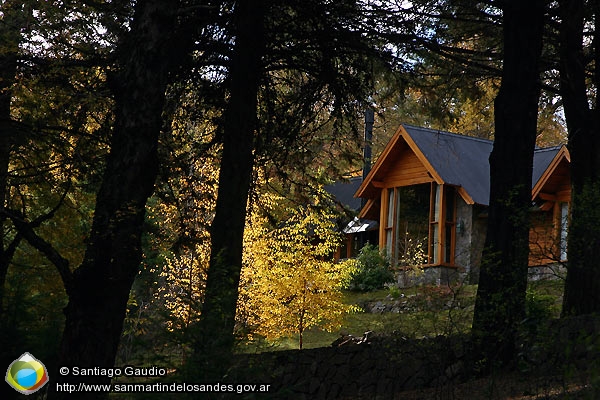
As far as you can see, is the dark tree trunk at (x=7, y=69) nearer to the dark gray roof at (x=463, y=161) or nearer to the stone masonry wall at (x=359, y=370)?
the stone masonry wall at (x=359, y=370)

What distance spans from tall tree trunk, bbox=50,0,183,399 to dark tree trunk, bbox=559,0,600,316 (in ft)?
21.7

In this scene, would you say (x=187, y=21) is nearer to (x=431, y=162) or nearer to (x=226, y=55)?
(x=226, y=55)

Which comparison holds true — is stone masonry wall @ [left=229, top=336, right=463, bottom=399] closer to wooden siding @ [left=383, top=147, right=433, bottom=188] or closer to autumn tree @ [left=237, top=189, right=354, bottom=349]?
autumn tree @ [left=237, top=189, right=354, bottom=349]

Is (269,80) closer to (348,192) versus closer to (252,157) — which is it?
(252,157)

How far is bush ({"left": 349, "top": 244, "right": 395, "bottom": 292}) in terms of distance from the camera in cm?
2680

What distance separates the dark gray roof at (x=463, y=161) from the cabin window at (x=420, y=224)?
653mm

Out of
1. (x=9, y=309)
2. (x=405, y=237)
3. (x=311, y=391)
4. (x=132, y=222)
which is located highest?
(x=405, y=237)

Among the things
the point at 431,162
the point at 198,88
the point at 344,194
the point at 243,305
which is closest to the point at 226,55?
the point at 198,88

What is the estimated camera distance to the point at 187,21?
1116cm

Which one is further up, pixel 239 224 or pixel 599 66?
pixel 599 66

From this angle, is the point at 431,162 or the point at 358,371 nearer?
the point at 358,371

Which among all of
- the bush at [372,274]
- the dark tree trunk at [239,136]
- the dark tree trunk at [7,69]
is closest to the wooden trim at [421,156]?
the bush at [372,274]

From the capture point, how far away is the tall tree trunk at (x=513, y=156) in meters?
10.8

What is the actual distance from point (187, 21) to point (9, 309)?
15.6ft
